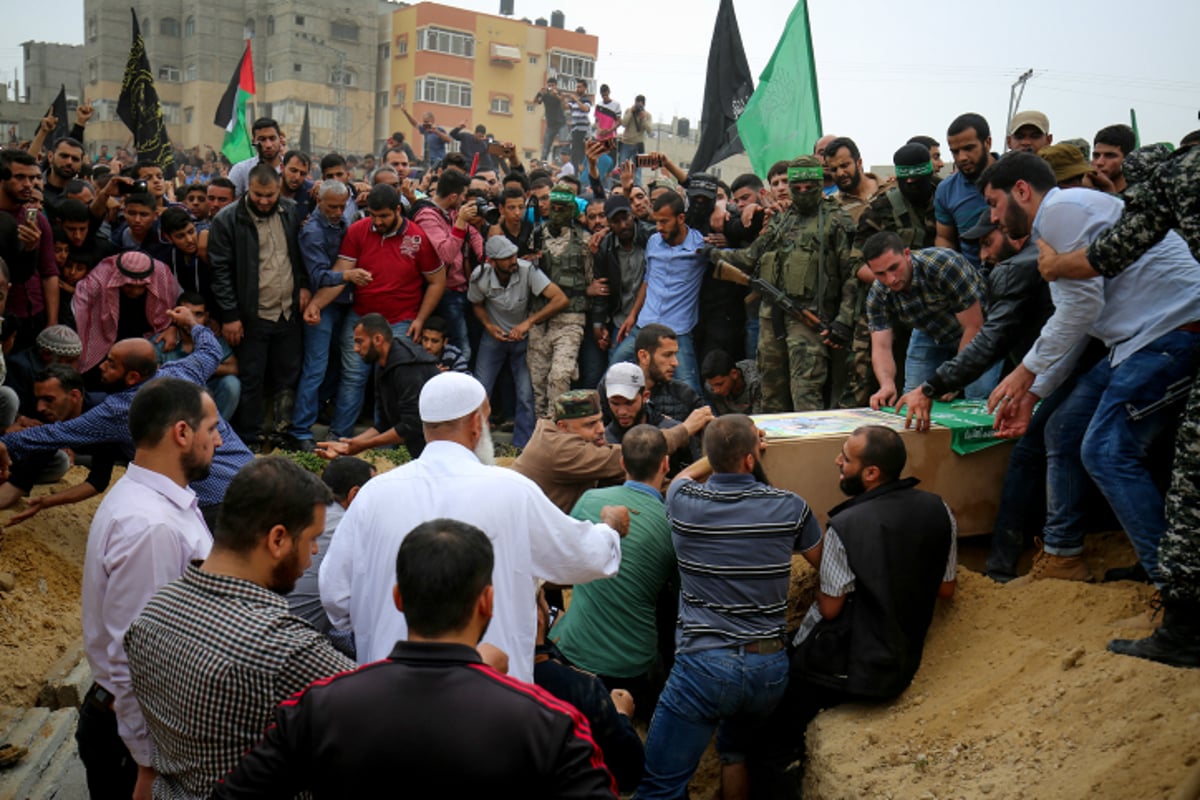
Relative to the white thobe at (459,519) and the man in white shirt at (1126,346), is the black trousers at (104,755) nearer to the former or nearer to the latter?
the white thobe at (459,519)

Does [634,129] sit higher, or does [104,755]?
[634,129]

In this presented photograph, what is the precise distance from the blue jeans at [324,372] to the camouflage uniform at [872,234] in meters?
4.59

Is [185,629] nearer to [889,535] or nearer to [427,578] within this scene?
[427,578]

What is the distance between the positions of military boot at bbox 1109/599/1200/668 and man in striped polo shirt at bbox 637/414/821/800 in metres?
1.47

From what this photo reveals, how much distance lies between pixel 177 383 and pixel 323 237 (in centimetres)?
559

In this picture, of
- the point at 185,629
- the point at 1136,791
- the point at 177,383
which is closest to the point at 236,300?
the point at 177,383

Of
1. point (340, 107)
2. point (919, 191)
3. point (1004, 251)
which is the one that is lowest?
point (1004, 251)

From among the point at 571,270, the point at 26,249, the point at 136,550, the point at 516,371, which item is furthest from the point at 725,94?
the point at 136,550

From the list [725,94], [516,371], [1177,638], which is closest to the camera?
[1177,638]

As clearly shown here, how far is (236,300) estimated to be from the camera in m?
8.89

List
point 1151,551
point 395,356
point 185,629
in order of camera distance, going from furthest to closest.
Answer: point 395,356
point 1151,551
point 185,629

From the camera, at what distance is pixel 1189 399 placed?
3910 mm

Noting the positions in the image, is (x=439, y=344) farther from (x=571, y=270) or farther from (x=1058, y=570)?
(x=1058, y=570)

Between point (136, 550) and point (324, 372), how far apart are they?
610 centimetres
